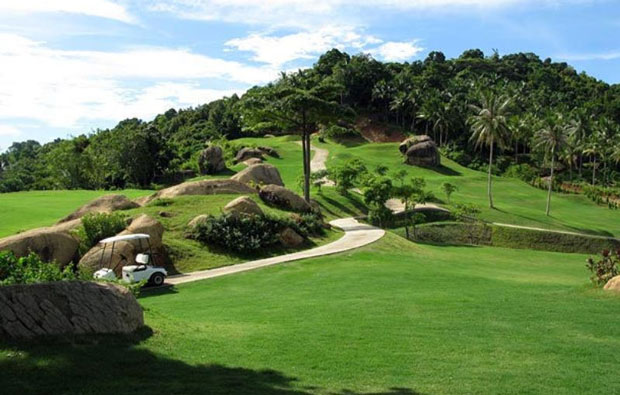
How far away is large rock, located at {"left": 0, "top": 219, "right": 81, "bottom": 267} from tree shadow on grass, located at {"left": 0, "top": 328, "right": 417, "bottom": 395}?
50.9 ft

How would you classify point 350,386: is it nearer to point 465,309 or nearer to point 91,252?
point 465,309

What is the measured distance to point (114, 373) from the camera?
26.6 ft

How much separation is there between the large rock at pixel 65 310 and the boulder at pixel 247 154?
222 ft

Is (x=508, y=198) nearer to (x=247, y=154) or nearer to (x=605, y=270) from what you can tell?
(x=247, y=154)

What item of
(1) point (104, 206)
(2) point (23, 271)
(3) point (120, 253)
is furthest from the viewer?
(1) point (104, 206)

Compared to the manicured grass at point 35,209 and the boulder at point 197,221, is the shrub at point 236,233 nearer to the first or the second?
the boulder at point 197,221

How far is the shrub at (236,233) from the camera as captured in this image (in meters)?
29.6

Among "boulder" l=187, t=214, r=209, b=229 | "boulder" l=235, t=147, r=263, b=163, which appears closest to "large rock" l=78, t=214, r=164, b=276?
"boulder" l=187, t=214, r=209, b=229

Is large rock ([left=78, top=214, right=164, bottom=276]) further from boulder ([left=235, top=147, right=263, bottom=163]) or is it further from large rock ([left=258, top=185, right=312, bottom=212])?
boulder ([left=235, top=147, right=263, bottom=163])

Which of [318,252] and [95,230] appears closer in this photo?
[95,230]

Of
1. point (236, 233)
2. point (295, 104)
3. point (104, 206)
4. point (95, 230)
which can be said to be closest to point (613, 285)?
point (236, 233)

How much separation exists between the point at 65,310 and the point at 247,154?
6992 centimetres

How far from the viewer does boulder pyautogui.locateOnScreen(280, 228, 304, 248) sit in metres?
32.3

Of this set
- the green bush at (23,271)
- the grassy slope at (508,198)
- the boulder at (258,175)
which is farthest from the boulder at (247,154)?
the green bush at (23,271)
